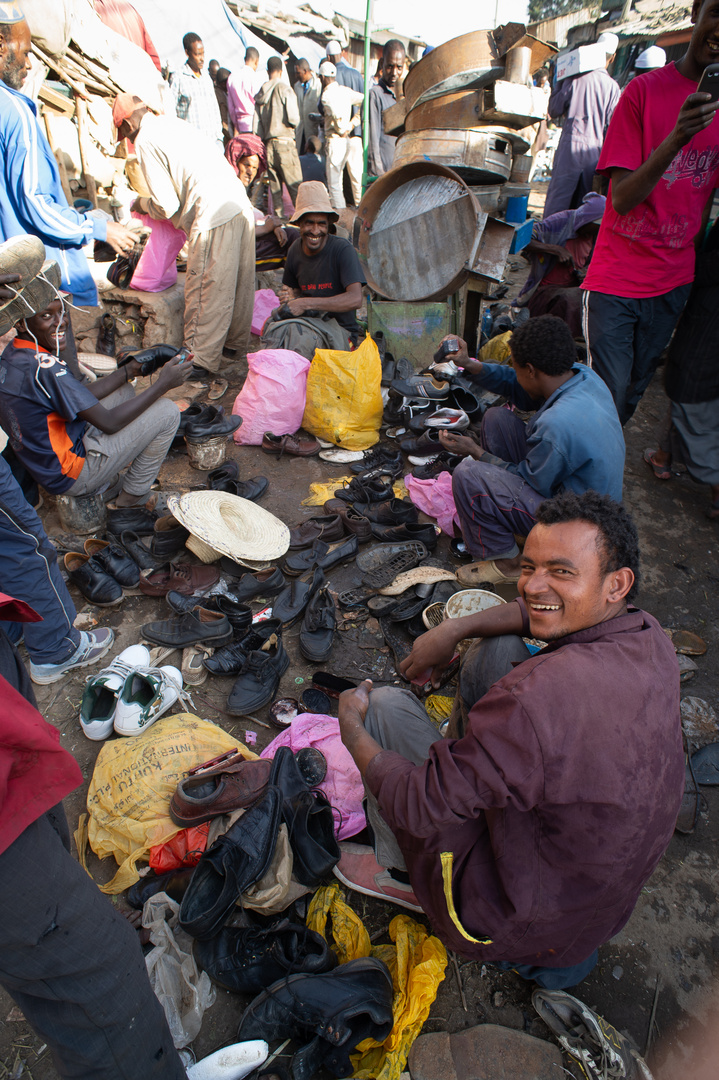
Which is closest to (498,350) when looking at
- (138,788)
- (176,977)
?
(138,788)

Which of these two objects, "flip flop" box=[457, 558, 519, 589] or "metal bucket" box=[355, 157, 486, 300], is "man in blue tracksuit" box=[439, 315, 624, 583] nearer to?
"flip flop" box=[457, 558, 519, 589]

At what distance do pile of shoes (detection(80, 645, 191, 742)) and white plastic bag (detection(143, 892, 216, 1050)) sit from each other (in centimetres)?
77

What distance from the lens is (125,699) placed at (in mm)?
2414

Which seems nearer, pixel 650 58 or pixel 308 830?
pixel 308 830

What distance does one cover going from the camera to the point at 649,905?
2.01 metres

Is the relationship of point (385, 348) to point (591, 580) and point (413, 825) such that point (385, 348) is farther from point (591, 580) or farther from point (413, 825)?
point (413, 825)

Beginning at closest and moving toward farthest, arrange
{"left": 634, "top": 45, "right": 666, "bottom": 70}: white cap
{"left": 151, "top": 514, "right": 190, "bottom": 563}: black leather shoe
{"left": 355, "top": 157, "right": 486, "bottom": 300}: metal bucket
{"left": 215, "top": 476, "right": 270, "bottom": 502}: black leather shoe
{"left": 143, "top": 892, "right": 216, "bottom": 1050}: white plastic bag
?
{"left": 143, "top": 892, "right": 216, "bottom": 1050}: white plastic bag, {"left": 151, "top": 514, "right": 190, "bottom": 563}: black leather shoe, {"left": 215, "top": 476, "right": 270, "bottom": 502}: black leather shoe, {"left": 355, "top": 157, "right": 486, "bottom": 300}: metal bucket, {"left": 634, "top": 45, "right": 666, "bottom": 70}: white cap

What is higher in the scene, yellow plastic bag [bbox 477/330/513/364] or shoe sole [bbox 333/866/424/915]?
yellow plastic bag [bbox 477/330/513/364]

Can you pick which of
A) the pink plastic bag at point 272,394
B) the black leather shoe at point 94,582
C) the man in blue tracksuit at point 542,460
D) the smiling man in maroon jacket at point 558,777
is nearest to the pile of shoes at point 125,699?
the black leather shoe at point 94,582

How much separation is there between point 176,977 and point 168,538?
87.6 inches

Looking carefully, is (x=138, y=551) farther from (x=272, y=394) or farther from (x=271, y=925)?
(x=271, y=925)

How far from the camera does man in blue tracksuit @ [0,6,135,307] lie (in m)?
3.47

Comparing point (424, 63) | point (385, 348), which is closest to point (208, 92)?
point (424, 63)

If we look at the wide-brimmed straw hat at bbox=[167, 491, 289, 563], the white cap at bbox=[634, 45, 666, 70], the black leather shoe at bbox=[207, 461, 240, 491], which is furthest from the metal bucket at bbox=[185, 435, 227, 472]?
the white cap at bbox=[634, 45, 666, 70]
